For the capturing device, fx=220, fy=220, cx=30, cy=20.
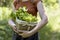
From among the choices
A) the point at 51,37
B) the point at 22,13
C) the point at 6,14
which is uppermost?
the point at 22,13

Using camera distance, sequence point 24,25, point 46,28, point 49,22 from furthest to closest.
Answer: point 49,22
point 46,28
point 24,25

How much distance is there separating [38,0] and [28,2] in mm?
103

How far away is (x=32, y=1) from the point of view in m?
1.97

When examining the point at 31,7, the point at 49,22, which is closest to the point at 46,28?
the point at 49,22

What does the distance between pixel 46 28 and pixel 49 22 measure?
0.95 ft

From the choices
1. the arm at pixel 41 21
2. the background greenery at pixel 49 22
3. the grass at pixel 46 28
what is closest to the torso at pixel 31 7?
the arm at pixel 41 21

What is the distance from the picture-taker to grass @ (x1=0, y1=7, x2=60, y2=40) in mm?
4241

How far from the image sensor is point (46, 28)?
4582 mm

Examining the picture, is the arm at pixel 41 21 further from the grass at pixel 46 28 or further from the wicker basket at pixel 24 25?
the grass at pixel 46 28

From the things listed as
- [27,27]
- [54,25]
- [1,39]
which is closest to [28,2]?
[27,27]

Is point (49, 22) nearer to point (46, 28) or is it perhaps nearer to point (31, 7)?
point (46, 28)

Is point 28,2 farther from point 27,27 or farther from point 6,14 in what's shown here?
point 6,14

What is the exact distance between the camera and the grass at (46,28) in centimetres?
424

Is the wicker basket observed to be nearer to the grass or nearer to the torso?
the torso
